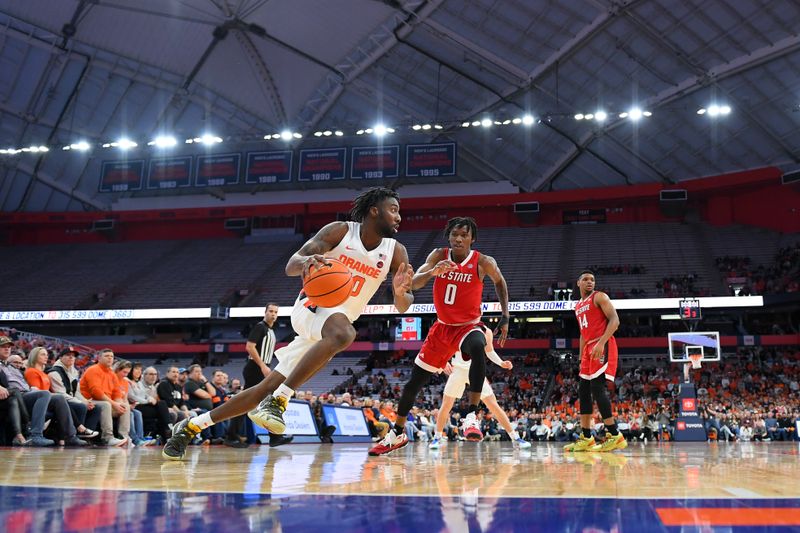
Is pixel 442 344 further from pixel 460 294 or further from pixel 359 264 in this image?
pixel 359 264

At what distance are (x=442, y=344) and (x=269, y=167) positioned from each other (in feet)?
83.0

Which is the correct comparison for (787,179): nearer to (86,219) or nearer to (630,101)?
(630,101)

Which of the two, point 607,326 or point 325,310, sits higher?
point 607,326

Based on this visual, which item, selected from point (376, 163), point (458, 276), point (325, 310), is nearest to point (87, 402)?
point (458, 276)

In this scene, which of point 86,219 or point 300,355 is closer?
point 300,355

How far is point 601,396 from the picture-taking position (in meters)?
6.72

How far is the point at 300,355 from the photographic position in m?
4.02

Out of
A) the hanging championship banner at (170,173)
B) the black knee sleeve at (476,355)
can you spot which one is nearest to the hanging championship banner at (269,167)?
the hanging championship banner at (170,173)

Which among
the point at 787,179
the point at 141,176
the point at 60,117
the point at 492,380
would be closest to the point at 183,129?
the point at 141,176

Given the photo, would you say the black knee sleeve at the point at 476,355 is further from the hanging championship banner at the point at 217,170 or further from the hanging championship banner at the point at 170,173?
the hanging championship banner at the point at 170,173

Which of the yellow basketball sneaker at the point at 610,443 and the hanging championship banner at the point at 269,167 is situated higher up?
the hanging championship banner at the point at 269,167

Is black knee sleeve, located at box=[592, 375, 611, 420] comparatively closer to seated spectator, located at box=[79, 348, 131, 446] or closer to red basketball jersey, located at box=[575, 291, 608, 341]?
red basketball jersey, located at box=[575, 291, 608, 341]

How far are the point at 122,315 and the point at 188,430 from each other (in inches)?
1072

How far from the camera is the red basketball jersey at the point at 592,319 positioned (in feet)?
23.1
